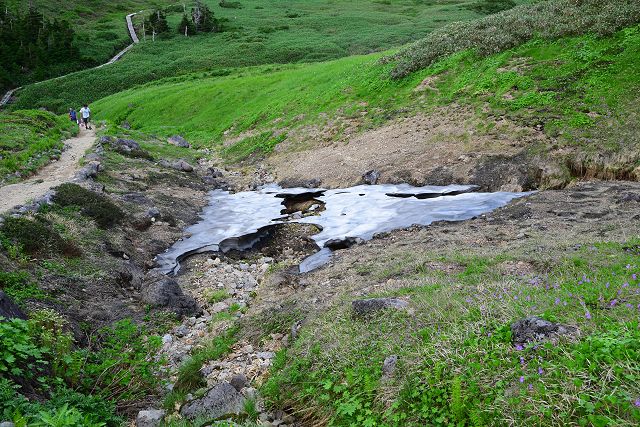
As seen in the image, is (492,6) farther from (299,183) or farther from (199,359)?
(199,359)

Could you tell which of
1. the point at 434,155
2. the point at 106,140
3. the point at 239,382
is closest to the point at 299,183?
the point at 434,155

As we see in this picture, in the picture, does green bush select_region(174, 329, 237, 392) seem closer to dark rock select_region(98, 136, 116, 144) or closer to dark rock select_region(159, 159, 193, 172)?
dark rock select_region(159, 159, 193, 172)

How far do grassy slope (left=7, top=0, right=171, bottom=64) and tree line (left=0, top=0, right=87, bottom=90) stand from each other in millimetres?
3476

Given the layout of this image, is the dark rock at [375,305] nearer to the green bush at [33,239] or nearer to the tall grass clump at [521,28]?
the green bush at [33,239]

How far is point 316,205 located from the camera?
20.8 meters

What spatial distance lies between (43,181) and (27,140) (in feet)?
35.3

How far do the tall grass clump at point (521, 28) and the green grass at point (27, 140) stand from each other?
23.0 meters

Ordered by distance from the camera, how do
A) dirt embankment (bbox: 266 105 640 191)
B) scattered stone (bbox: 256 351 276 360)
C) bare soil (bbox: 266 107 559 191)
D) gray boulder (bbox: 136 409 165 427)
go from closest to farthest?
1. gray boulder (bbox: 136 409 165 427)
2. scattered stone (bbox: 256 351 276 360)
3. dirt embankment (bbox: 266 105 640 191)
4. bare soil (bbox: 266 107 559 191)

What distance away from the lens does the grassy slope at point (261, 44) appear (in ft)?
257

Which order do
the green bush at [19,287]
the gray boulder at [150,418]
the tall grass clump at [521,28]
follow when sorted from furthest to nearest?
the tall grass clump at [521,28], the green bush at [19,287], the gray boulder at [150,418]

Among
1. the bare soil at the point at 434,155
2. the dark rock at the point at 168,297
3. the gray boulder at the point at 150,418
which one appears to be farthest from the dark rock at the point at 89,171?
the gray boulder at the point at 150,418

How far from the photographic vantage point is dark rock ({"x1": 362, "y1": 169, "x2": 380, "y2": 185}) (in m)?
22.6

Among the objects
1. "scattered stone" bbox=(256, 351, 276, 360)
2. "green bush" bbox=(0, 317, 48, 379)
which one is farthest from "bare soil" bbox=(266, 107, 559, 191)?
"green bush" bbox=(0, 317, 48, 379)

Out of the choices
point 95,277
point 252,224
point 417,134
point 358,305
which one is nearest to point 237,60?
point 417,134
